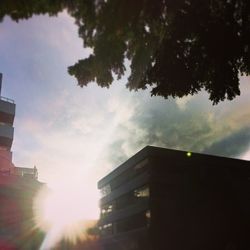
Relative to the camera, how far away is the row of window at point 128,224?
166ft

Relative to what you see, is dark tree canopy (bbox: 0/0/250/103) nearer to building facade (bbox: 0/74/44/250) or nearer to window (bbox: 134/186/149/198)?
building facade (bbox: 0/74/44/250)

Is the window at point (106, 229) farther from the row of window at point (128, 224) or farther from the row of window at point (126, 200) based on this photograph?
the row of window at point (126, 200)

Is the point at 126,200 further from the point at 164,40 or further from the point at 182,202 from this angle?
the point at 164,40

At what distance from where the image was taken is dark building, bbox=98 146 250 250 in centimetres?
4928

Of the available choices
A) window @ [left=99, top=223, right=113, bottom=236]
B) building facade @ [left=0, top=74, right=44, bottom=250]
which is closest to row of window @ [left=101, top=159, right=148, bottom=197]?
window @ [left=99, top=223, right=113, bottom=236]

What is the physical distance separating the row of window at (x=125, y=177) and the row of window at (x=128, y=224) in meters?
5.45

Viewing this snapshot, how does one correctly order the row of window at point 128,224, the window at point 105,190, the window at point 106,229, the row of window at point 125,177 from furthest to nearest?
the window at point 105,190 → the window at point 106,229 → the row of window at point 125,177 → the row of window at point 128,224

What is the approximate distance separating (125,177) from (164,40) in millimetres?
50394

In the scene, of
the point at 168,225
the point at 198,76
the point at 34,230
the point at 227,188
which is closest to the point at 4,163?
the point at 34,230

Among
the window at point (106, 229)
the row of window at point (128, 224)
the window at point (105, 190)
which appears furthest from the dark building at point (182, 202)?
the window at point (105, 190)

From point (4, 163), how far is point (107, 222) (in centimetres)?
2275

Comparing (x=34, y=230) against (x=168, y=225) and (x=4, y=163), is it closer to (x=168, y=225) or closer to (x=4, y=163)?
(x=4, y=163)

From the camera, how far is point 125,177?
2347 inches

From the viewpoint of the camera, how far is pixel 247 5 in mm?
9391
